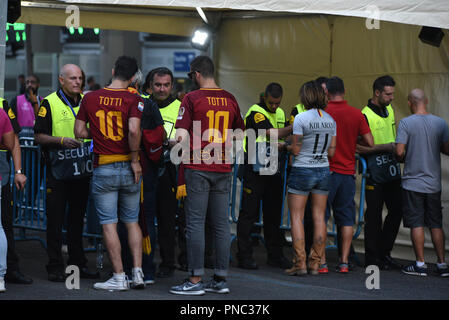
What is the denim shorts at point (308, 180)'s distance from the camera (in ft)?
25.0

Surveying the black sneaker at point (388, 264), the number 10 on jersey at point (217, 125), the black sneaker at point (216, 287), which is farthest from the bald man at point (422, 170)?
the black sneaker at point (216, 287)

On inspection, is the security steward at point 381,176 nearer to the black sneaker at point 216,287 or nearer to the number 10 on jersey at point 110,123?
the black sneaker at point 216,287

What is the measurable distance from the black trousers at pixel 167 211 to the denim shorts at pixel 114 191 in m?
0.61

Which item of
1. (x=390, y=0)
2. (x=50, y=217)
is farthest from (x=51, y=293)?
(x=390, y=0)

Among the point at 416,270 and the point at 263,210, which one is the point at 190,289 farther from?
the point at 416,270

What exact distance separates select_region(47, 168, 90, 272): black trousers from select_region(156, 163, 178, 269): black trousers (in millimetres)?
719

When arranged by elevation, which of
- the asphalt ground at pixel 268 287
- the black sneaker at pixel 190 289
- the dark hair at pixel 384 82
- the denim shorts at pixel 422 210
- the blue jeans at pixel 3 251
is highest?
the dark hair at pixel 384 82

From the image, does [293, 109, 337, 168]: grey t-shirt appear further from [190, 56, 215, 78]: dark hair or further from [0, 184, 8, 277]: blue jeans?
[0, 184, 8, 277]: blue jeans

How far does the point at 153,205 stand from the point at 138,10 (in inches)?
145

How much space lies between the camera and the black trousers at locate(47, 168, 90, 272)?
7254 mm

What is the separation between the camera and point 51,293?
22.0ft

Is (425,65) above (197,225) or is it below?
above

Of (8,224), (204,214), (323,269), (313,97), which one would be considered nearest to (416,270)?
(323,269)

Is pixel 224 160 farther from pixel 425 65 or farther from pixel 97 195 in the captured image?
pixel 425 65
